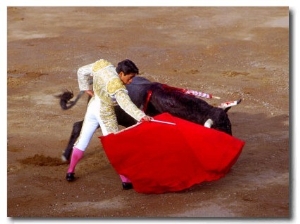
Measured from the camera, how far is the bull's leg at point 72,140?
8641mm

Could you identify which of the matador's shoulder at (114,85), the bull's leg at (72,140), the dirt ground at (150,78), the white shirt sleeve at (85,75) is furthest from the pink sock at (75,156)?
the matador's shoulder at (114,85)

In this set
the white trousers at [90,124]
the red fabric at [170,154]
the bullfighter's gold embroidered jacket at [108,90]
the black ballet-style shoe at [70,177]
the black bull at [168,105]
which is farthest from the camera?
the black ballet-style shoe at [70,177]

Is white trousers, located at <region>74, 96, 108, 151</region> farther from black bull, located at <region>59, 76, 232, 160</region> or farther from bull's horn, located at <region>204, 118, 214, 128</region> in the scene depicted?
bull's horn, located at <region>204, 118, 214, 128</region>

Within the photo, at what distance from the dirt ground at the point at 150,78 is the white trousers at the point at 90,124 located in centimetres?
37

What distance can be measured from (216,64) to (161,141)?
372 centimetres

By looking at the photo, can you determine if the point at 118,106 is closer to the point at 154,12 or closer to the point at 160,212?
the point at 160,212

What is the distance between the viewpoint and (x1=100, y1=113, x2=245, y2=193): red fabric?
7.96m

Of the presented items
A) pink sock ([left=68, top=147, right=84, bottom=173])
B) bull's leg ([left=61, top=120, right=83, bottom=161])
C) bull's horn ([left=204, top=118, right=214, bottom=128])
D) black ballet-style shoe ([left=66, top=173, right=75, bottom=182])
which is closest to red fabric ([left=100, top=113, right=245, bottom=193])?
bull's horn ([left=204, top=118, right=214, bottom=128])

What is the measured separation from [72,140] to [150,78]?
2.73m

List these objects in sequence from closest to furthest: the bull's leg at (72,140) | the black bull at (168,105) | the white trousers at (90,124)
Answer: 1. the white trousers at (90,124)
2. the black bull at (168,105)
3. the bull's leg at (72,140)

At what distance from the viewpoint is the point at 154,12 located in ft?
43.4

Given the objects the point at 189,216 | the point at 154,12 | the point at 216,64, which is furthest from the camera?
the point at 154,12

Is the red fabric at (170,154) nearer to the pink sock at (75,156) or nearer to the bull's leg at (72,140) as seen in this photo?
the pink sock at (75,156)

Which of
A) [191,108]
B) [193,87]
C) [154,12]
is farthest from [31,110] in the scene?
[154,12]
